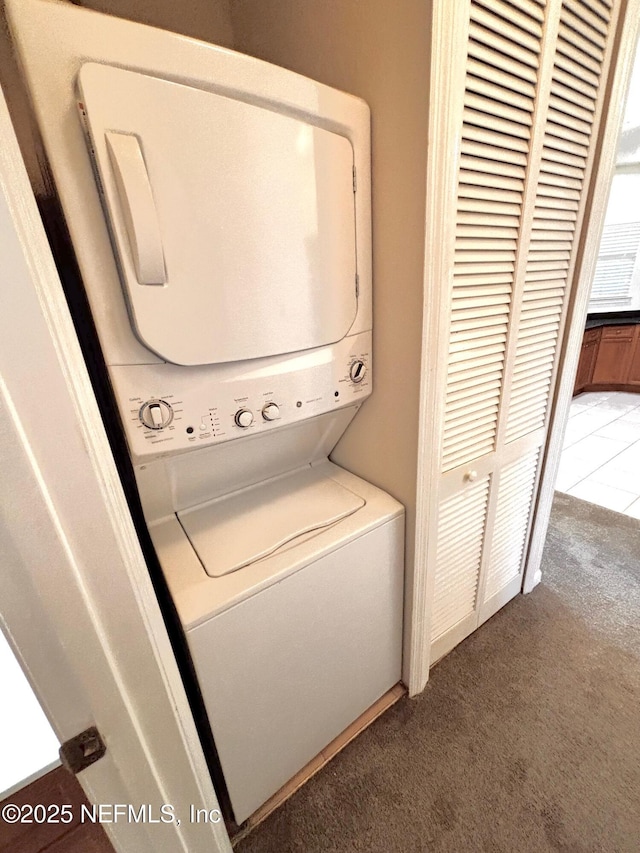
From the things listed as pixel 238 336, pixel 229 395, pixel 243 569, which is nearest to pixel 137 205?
pixel 238 336

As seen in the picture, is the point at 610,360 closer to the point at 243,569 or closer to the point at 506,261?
the point at 506,261

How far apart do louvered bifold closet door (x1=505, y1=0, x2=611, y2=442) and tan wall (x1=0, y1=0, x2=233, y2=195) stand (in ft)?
3.16

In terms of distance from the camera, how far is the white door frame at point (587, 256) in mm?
1104

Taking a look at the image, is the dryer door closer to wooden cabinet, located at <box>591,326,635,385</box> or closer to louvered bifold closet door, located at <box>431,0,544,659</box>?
louvered bifold closet door, located at <box>431,0,544,659</box>

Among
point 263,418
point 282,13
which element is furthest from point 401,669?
point 282,13

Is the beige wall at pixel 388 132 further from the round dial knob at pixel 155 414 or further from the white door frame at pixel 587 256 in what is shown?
the white door frame at pixel 587 256

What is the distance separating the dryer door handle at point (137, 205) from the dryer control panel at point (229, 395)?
197 mm

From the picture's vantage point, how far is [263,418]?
970mm

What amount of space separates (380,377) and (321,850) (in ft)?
4.47

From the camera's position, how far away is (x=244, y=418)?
3.08ft

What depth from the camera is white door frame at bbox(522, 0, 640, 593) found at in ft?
3.62

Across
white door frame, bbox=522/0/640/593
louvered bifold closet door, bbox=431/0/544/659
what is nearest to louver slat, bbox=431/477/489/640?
louvered bifold closet door, bbox=431/0/544/659

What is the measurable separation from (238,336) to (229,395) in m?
0.14

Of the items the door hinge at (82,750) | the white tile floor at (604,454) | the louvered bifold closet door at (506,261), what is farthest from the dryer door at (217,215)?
the white tile floor at (604,454)
